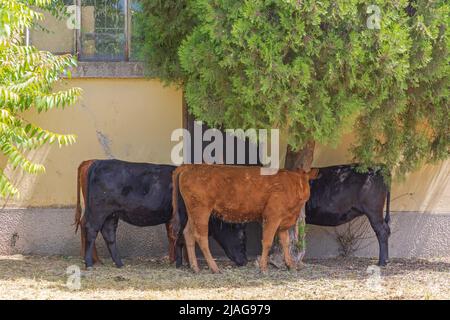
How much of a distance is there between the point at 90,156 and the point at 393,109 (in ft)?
13.5

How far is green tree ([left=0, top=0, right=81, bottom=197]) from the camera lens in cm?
830

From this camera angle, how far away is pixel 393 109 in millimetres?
8586

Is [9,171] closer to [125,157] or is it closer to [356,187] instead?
[125,157]

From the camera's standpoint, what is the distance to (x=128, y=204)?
971 centimetres

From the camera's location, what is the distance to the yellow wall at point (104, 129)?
10.7m

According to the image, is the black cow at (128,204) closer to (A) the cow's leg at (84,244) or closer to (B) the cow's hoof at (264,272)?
(A) the cow's leg at (84,244)

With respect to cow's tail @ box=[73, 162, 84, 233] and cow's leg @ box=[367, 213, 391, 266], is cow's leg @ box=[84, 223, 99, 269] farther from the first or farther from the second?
cow's leg @ box=[367, 213, 391, 266]

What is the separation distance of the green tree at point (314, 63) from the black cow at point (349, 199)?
107 cm

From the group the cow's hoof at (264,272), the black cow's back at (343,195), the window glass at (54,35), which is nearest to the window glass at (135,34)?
the window glass at (54,35)

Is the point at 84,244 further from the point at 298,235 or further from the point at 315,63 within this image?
the point at 315,63

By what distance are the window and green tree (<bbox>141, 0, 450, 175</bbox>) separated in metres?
2.11

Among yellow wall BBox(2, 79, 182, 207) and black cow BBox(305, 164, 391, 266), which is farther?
yellow wall BBox(2, 79, 182, 207)

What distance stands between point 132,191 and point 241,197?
1.34 m

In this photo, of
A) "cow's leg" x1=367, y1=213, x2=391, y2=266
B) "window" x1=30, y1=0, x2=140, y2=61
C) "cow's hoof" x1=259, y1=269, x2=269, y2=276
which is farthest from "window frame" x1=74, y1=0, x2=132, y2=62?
"cow's leg" x1=367, y1=213, x2=391, y2=266
